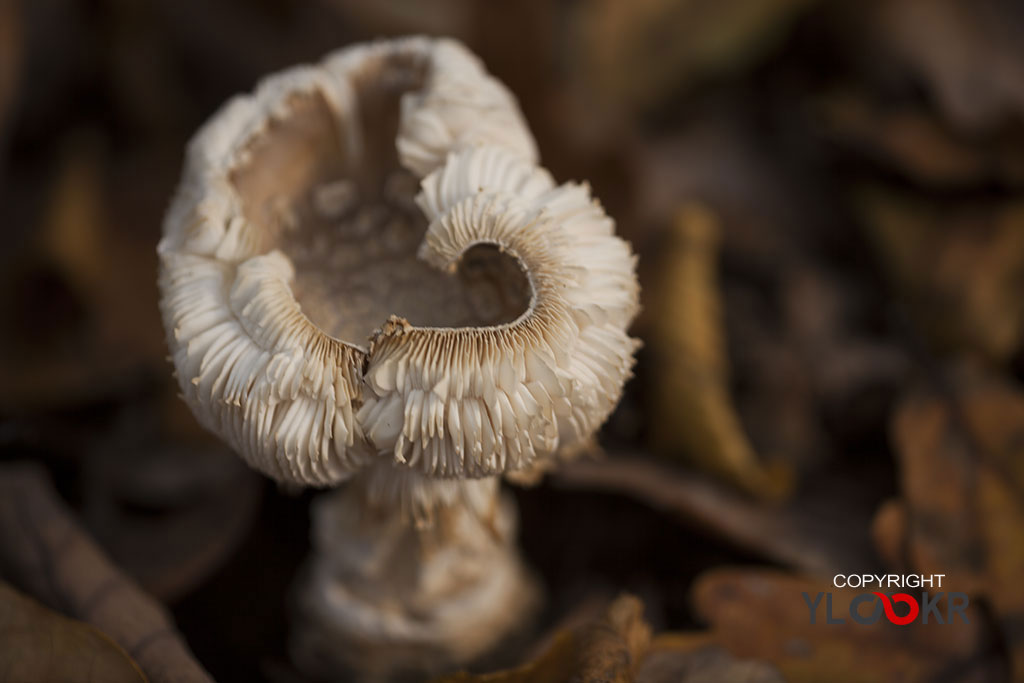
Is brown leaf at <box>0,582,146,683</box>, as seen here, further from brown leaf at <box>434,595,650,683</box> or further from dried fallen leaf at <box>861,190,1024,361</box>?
dried fallen leaf at <box>861,190,1024,361</box>

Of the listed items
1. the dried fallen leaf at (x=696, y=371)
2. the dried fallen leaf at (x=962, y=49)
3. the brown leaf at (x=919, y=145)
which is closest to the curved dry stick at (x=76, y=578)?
the dried fallen leaf at (x=696, y=371)

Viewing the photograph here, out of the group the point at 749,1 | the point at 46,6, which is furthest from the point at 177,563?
the point at 749,1

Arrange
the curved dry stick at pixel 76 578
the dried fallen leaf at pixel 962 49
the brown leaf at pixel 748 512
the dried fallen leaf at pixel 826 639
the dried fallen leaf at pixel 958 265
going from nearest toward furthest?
the curved dry stick at pixel 76 578, the dried fallen leaf at pixel 826 639, the brown leaf at pixel 748 512, the dried fallen leaf at pixel 958 265, the dried fallen leaf at pixel 962 49

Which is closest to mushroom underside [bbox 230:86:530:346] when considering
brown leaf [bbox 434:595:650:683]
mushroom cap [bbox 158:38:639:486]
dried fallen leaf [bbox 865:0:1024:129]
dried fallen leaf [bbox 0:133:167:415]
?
mushroom cap [bbox 158:38:639:486]

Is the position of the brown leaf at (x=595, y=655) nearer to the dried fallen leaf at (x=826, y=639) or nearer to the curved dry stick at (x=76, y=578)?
the dried fallen leaf at (x=826, y=639)

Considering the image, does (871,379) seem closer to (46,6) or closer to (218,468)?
(218,468)

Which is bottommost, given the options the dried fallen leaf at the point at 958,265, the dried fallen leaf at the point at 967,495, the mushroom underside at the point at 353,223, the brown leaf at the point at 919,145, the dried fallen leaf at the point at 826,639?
the dried fallen leaf at the point at 826,639
